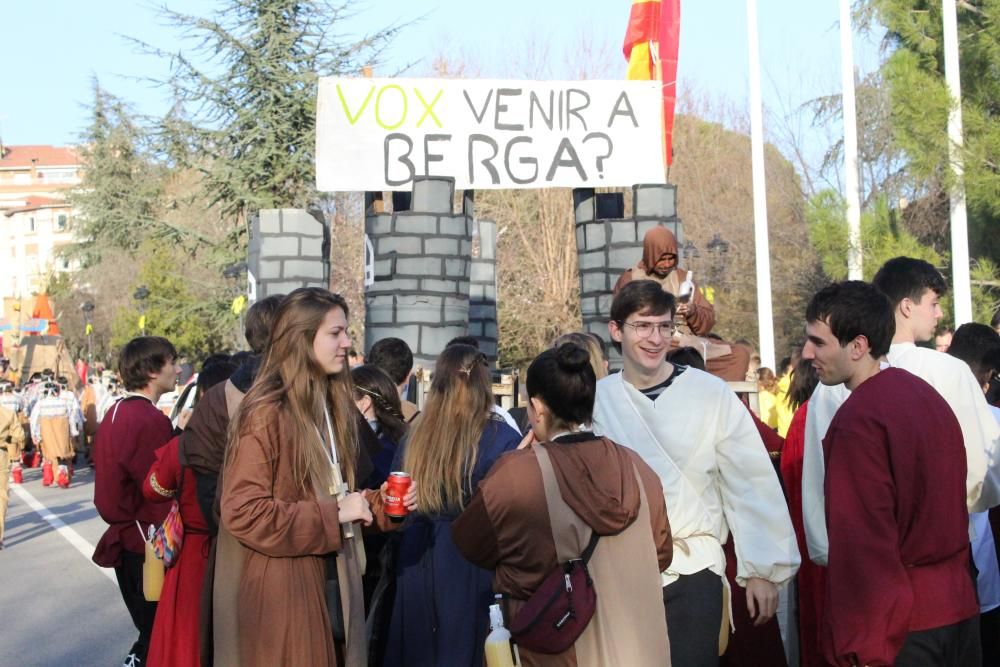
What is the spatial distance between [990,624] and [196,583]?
11.5 ft

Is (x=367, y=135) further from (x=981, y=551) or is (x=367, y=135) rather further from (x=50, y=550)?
(x=50, y=550)

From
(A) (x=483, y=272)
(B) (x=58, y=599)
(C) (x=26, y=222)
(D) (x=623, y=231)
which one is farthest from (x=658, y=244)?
(C) (x=26, y=222)

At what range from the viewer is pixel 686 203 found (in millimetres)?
36000

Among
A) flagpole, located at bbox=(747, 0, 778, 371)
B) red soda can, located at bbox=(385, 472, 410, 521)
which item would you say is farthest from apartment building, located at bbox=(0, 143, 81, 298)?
red soda can, located at bbox=(385, 472, 410, 521)

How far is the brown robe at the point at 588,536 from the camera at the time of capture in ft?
12.6

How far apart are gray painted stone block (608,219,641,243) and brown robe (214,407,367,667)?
620 cm

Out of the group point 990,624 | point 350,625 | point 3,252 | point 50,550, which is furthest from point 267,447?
point 3,252

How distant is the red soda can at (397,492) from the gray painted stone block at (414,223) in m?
5.75

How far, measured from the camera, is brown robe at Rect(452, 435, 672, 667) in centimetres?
385

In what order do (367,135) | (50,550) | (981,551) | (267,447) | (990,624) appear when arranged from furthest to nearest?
(50,550) < (367,135) < (990,624) < (981,551) < (267,447)

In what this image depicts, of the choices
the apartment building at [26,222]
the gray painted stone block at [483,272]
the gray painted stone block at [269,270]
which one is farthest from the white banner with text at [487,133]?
the apartment building at [26,222]

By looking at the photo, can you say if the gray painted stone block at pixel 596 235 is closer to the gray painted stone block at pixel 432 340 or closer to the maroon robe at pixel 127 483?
the gray painted stone block at pixel 432 340

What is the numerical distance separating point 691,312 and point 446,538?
295cm

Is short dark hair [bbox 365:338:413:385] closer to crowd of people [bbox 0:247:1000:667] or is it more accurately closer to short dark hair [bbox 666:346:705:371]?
crowd of people [bbox 0:247:1000:667]
